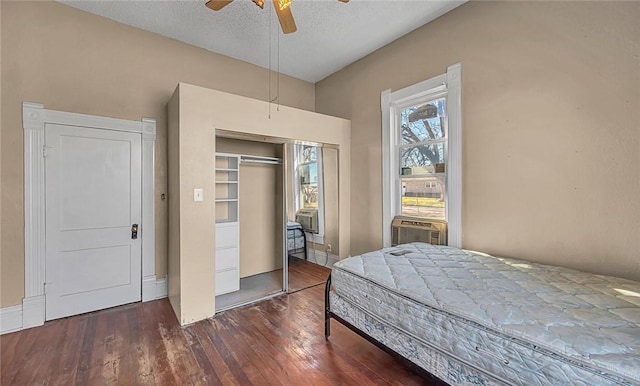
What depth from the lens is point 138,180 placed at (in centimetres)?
306

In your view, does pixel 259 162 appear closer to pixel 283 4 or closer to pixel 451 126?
pixel 283 4

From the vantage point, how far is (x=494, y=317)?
4.25ft

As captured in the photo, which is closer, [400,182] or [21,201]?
[21,201]

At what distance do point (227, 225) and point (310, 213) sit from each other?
1.12m

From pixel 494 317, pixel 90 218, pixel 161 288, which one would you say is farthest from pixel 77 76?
pixel 494 317

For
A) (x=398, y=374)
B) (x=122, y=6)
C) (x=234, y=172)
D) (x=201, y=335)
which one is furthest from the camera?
(x=234, y=172)

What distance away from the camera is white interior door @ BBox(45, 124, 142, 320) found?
2.64 metres

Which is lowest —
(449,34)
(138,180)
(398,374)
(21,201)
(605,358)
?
(398,374)

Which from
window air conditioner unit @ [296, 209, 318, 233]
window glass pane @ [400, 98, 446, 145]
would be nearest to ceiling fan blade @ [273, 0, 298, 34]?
window glass pane @ [400, 98, 446, 145]

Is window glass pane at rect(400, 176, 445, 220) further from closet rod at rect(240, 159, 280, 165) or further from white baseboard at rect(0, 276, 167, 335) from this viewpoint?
white baseboard at rect(0, 276, 167, 335)

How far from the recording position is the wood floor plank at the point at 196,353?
1.84 m

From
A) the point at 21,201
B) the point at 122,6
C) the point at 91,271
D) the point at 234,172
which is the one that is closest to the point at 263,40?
the point at 122,6

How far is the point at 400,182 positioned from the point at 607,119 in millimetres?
1912

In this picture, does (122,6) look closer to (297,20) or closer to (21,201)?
(297,20)
